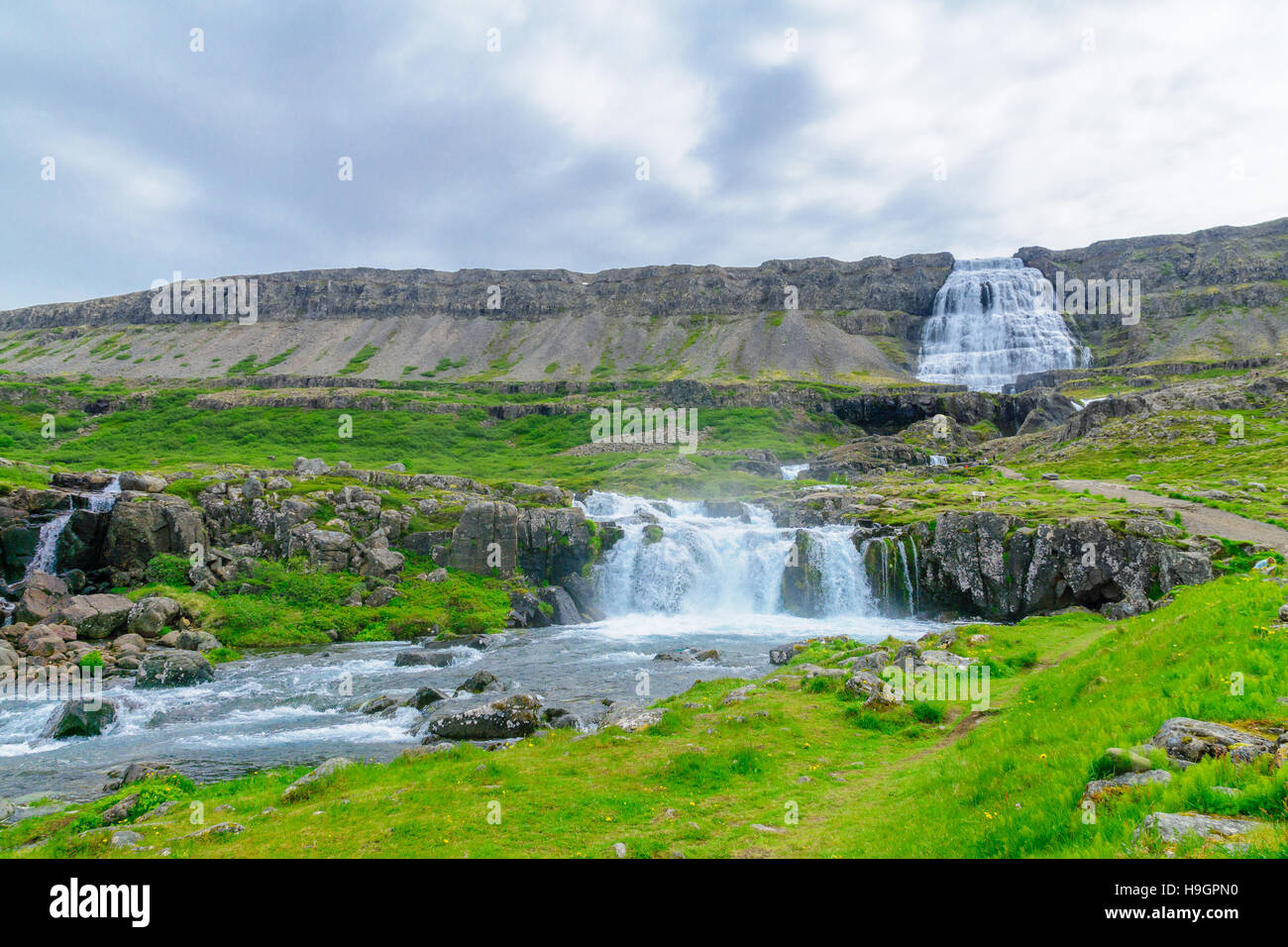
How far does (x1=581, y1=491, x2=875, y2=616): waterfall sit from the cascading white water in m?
114

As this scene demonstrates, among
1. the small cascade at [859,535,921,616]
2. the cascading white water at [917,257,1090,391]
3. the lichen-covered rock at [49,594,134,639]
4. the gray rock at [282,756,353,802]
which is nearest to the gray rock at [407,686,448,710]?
the gray rock at [282,756,353,802]

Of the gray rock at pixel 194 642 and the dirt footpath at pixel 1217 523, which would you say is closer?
the gray rock at pixel 194 642

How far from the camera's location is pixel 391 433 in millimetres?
127625

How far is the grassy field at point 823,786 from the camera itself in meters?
7.91

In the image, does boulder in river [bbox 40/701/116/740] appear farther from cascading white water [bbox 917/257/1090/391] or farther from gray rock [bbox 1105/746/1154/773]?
cascading white water [bbox 917/257/1090/391]

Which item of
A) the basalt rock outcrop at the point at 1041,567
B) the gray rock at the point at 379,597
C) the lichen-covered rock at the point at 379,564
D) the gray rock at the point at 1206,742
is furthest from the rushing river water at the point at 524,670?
the gray rock at the point at 1206,742

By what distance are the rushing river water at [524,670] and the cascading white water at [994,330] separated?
115794 millimetres

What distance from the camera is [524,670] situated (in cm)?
3425

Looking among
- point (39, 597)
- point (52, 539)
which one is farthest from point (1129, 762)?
point (52, 539)

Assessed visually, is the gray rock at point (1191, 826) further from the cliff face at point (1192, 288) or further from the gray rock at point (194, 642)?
the cliff face at point (1192, 288)

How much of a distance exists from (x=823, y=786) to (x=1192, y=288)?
696 feet

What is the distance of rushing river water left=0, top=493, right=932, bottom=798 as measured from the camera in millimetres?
22312

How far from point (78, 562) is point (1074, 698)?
191 feet
